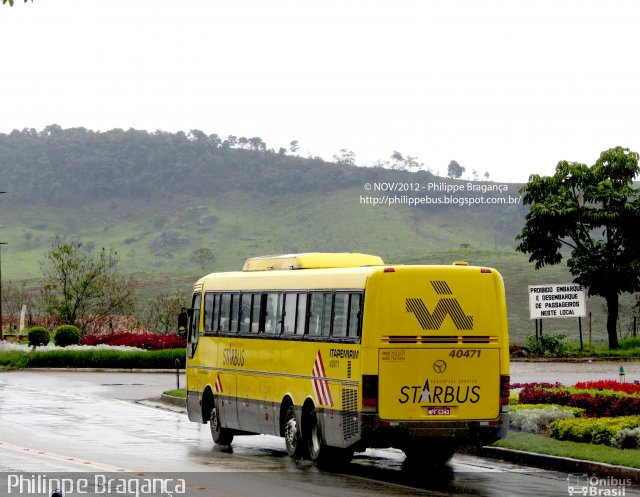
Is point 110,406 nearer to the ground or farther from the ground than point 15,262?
nearer to the ground

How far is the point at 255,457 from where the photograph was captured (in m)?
21.0

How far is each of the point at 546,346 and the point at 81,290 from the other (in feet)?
72.7

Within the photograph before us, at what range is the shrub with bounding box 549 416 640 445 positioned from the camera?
66.3ft

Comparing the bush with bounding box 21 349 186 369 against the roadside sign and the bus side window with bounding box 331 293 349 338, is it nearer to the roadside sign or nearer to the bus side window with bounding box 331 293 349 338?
the roadside sign

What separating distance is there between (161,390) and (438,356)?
70.5ft

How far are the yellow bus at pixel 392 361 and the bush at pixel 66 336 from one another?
36550 mm

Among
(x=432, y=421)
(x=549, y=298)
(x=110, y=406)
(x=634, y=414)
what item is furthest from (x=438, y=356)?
(x=549, y=298)

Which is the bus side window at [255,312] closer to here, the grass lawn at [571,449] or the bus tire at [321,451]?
the bus tire at [321,451]

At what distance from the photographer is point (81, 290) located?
63.2 m

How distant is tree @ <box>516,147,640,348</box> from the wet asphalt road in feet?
97.3

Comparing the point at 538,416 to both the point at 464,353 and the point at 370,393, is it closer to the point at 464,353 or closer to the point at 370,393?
the point at 464,353

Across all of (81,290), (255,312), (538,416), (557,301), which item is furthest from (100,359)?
(538,416)

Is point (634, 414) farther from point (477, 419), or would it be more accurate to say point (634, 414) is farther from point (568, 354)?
point (568, 354)

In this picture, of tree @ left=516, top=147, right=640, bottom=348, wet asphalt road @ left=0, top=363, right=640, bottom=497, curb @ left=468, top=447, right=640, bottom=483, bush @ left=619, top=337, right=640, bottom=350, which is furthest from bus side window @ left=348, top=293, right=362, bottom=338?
bush @ left=619, top=337, right=640, bottom=350
